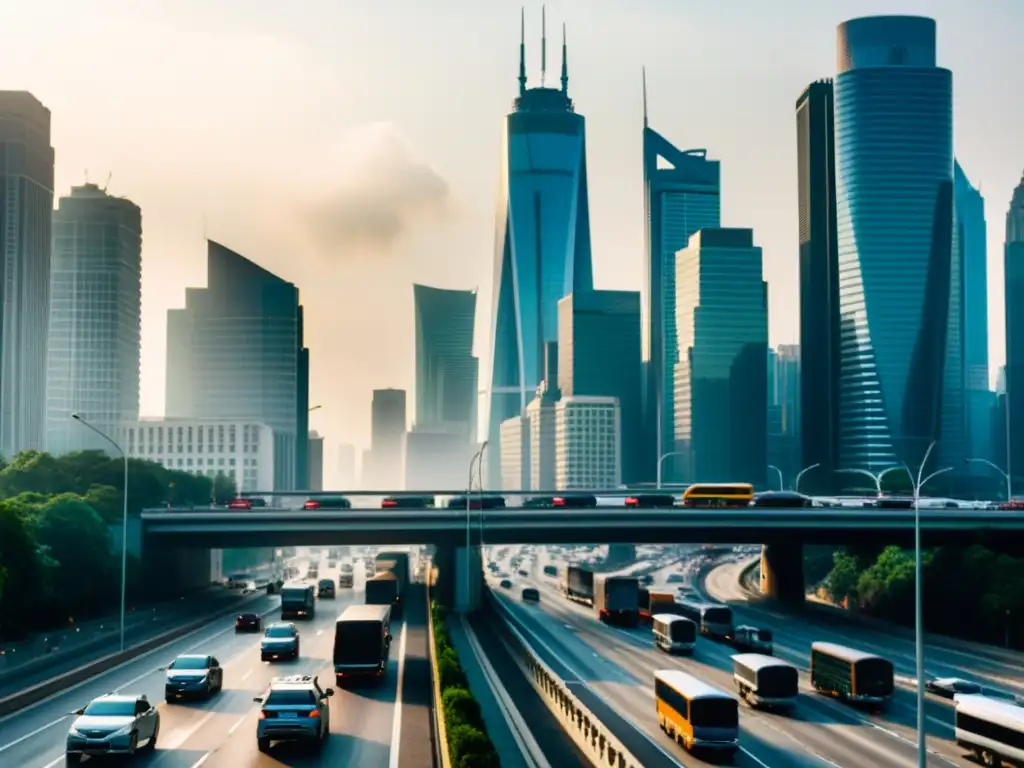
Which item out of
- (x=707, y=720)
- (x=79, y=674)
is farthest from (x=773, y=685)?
(x=79, y=674)

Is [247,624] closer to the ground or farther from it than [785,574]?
farther from it

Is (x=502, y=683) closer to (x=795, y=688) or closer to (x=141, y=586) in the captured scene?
(x=795, y=688)

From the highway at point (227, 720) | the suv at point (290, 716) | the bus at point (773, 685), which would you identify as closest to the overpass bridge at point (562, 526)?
the highway at point (227, 720)

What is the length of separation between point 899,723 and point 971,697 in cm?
773

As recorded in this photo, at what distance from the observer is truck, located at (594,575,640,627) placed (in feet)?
345

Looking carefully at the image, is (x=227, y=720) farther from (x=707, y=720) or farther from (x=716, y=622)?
(x=716, y=622)

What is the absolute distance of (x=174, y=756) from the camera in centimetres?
3962

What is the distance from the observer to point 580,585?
436 ft

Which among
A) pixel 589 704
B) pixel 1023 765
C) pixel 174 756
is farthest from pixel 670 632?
pixel 174 756

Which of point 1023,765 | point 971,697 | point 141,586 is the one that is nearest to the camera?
point 1023,765

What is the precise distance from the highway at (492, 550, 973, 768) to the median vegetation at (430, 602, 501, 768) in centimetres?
710

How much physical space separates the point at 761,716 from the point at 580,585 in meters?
77.4

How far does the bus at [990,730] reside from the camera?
4325 centimetres

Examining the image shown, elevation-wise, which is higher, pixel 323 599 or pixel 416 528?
pixel 416 528
